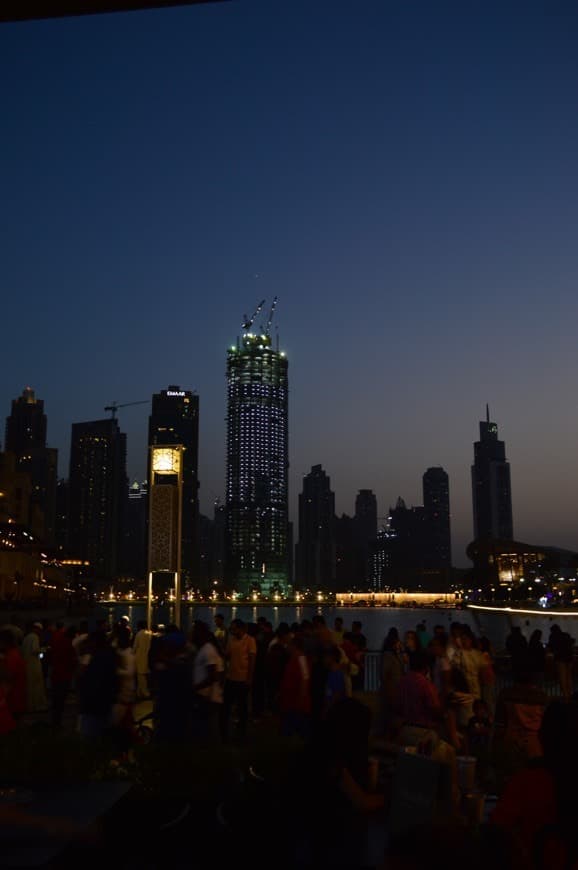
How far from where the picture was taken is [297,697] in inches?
424

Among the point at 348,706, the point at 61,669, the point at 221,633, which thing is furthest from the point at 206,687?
the point at 221,633

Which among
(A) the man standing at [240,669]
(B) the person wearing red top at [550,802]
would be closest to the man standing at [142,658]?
(A) the man standing at [240,669]

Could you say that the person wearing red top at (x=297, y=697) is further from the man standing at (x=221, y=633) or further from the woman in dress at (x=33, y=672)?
the woman in dress at (x=33, y=672)

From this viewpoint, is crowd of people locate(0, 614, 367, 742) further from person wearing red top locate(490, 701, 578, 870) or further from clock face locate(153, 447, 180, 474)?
clock face locate(153, 447, 180, 474)

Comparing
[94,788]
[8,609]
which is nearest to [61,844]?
[94,788]

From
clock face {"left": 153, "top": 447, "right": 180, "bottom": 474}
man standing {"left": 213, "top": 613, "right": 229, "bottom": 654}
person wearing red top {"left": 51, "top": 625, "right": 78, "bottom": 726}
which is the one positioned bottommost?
person wearing red top {"left": 51, "top": 625, "right": 78, "bottom": 726}

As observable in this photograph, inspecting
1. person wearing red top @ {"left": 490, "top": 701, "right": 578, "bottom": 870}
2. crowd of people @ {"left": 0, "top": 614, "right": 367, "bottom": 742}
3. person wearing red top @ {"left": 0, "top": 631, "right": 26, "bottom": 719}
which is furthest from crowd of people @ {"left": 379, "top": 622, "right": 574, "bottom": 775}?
person wearing red top @ {"left": 0, "top": 631, "right": 26, "bottom": 719}

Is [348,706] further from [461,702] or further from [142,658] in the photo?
[142,658]

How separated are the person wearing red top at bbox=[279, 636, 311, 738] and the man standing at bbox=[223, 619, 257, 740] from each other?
9.34 feet

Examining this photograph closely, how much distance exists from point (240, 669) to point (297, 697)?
3.24 m

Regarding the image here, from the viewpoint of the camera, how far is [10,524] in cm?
7481

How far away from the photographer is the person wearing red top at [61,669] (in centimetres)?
1438

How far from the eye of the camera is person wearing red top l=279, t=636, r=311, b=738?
10.7 meters

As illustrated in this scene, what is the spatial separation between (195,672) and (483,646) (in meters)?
5.30
